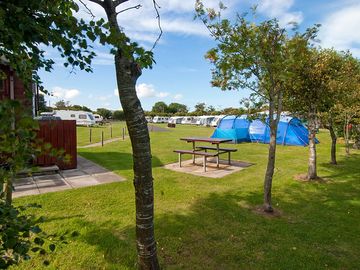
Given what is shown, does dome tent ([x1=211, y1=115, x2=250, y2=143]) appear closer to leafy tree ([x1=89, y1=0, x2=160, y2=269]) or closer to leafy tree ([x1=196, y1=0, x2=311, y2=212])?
leafy tree ([x1=196, y1=0, x2=311, y2=212])

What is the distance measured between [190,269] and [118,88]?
2593 millimetres

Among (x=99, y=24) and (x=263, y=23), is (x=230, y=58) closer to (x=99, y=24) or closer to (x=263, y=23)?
(x=263, y=23)

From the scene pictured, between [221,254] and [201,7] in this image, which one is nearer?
[221,254]

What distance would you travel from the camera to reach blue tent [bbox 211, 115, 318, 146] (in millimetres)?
18444

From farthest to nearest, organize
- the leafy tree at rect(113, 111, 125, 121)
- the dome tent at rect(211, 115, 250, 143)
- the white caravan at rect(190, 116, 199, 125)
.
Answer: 1. the leafy tree at rect(113, 111, 125, 121)
2. the white caravan at rect(190, 116, 199, 125)
3. the dome tent at rect(211, 115, 250, 143)

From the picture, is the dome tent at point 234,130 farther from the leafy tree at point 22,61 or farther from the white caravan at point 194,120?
the white caravan at point 194,120

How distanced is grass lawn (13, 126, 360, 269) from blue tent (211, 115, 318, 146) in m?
10.4

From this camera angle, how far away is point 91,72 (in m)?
2.45

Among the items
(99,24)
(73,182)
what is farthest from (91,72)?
(73,182)

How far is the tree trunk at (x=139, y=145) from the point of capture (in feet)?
8.48

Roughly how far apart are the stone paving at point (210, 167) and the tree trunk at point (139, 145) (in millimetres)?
5995

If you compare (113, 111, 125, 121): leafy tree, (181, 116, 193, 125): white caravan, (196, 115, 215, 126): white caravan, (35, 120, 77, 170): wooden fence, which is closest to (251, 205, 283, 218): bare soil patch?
(35, 120, 77, 170): wooden fence

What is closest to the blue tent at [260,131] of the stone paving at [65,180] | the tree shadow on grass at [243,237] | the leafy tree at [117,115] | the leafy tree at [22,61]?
the stone paving at [65,180]

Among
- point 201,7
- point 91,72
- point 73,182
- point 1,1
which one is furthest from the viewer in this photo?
point 73,182
